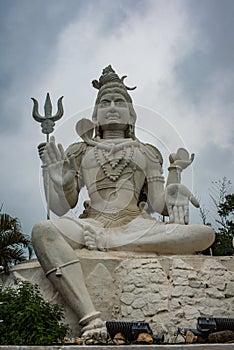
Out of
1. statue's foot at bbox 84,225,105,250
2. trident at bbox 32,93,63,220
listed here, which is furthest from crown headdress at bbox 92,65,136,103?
statue's foot at bbox 84,225,105,250

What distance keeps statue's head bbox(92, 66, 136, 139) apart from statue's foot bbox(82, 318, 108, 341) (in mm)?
3433

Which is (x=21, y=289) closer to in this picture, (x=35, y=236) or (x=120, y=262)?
(x=35, y=236)

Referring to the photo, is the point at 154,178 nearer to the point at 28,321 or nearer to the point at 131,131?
the point at 131,131

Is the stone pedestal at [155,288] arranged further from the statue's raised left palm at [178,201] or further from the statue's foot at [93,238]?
the statue's raised left palm at [178,201]

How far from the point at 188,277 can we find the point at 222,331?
5.10 feet

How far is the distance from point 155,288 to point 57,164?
213cm

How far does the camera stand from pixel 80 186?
8.05 m

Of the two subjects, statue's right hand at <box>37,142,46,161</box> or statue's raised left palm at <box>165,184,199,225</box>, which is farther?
statue's right hand at <box>37,142,46,161</box>

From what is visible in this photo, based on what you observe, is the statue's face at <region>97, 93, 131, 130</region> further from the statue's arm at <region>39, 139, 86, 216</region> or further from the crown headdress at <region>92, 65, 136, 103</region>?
the statue's arm at <region>39, 139, 86, 216</region>

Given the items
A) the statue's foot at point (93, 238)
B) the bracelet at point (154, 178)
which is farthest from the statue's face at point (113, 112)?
the statue's foot at point (93, 238)

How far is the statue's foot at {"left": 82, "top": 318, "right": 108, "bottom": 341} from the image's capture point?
536cm

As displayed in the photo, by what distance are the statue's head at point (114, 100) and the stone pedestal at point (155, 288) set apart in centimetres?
237

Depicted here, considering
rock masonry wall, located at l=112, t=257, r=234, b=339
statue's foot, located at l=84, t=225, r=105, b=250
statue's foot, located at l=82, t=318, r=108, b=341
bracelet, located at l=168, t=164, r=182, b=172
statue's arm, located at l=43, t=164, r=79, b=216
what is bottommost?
statue's foot, located at l=82, t=318, r=108, b=341

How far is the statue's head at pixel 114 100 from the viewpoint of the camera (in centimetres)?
819
